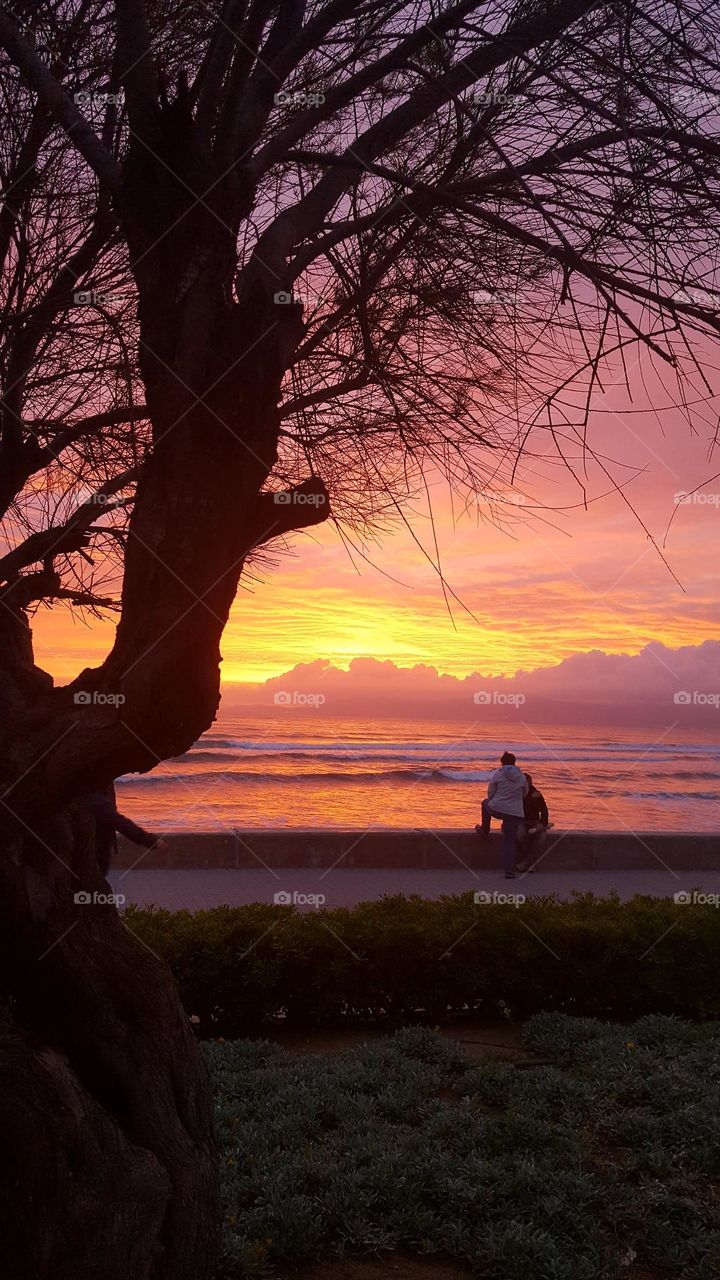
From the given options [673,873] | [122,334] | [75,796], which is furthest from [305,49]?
[673,873]

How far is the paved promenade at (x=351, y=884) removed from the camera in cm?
1285

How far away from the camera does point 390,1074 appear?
242 inches

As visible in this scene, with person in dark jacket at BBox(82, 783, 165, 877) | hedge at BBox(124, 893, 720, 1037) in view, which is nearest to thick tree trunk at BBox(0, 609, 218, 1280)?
hedge at BBox(124, 893, 720, 1037)

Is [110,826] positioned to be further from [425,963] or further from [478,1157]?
[478,1157]

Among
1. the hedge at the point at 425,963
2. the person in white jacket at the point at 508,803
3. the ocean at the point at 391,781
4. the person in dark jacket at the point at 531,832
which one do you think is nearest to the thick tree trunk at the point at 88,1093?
the hedge at the point at 425,963

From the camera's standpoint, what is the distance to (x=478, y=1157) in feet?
16.4

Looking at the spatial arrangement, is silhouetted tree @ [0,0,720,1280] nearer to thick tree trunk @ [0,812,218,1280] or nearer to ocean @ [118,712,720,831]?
thick tree trunk @ [0,812,218,1280]

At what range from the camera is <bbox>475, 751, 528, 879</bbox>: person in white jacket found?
14.8 meters

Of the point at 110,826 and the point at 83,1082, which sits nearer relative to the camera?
the point at 83,1082

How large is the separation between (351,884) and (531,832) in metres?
3.44

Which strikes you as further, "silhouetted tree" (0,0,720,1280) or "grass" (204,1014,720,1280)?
"grass" (204,1014,720,1280)

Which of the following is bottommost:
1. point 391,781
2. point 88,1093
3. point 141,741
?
point 391,781

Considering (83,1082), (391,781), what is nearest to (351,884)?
(83,1082)

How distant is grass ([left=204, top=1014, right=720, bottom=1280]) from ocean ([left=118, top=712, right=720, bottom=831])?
69.9ft
